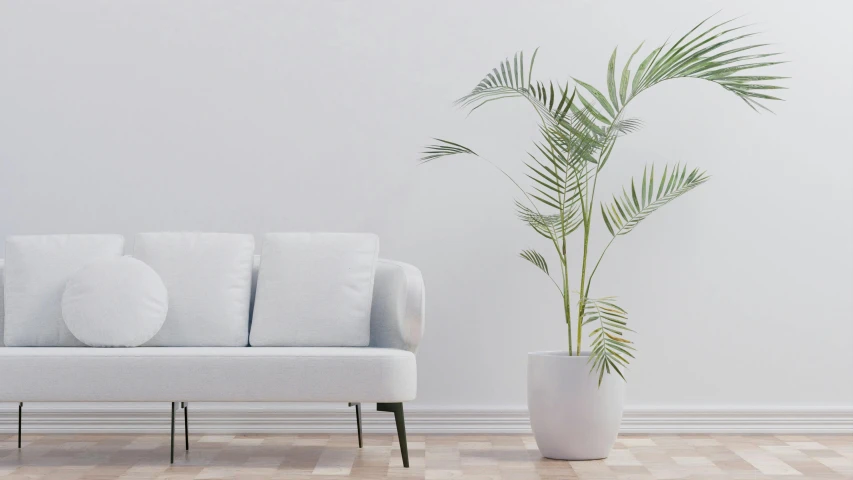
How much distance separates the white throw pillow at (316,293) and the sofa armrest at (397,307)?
69mm

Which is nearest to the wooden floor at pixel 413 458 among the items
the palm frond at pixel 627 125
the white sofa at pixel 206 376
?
the white sofa at pixel 206 376

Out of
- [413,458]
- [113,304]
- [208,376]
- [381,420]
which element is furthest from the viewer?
[381,420]

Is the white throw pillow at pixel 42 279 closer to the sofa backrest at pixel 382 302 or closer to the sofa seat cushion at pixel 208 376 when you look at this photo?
the sofa backrest at pixel 382 302

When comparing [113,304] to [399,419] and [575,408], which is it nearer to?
[399,419]

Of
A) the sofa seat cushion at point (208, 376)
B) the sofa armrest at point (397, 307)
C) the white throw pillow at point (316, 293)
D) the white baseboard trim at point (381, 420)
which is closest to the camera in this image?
the sofa seat cushion at point (208, 376)

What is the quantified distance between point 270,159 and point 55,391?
1434 millimetres

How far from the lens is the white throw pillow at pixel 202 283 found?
130 inches

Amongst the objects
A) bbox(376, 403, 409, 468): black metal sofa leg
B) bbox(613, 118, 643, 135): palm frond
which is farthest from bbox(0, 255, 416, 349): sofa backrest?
bbox(613, 118, 643, 135): palm frond

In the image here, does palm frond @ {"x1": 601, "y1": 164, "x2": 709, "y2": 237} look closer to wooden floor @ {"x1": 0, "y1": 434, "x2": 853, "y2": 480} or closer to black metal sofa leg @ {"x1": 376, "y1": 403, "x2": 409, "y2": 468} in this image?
wooden floor @ {"x1": 0, "y1": 434, "x2": 853, "y2": 480}

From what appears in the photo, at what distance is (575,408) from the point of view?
316cm

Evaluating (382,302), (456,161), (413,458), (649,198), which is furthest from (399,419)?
(456,161)

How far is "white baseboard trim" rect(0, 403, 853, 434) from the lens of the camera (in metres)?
3.84

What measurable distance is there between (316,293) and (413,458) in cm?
71

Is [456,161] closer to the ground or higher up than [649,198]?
higher up
